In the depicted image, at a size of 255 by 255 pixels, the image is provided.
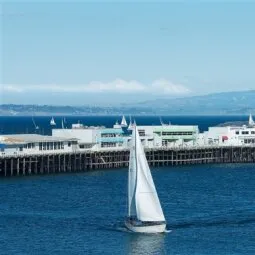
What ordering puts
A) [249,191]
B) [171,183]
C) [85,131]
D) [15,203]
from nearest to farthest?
[15,203], [249,191], [171,183], [85,131]

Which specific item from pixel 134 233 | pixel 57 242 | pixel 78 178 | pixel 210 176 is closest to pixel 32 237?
pixel 57 242

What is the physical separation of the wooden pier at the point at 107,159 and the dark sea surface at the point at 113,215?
204 inches

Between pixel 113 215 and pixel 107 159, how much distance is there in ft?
158

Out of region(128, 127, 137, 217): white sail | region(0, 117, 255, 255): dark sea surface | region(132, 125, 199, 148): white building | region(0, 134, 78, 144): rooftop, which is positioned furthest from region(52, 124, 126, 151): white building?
region(128, 127, 137, 217): white sail

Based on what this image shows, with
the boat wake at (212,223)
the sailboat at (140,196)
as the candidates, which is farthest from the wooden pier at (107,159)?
the boat wake at (212,223)

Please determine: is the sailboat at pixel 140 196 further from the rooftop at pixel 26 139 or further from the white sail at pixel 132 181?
the rooftop at pixel 26 139

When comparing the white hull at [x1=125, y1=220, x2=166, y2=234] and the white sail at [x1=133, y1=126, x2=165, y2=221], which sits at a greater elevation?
the white sail at [x1=133, y1=126, x2=165, y2=221]

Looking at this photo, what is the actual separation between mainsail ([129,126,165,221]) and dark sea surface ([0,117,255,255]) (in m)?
2.07

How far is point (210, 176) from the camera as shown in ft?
372

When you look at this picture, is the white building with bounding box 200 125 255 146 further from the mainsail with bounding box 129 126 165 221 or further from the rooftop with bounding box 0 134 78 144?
the mainsail with bounding box 129 126 165 221

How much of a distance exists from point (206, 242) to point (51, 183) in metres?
38.6

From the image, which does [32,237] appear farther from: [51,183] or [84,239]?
[51,183]

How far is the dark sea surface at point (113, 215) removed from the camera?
6494cm

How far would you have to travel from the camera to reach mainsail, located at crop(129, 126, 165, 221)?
70.9 meters
